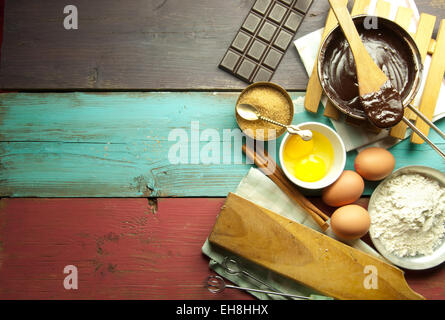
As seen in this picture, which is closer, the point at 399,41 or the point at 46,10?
the point at 399,41

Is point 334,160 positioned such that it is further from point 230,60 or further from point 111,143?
point 111,143

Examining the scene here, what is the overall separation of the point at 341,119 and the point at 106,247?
70 centimetres

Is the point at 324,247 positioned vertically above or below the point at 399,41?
below

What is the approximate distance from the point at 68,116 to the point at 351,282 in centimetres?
85

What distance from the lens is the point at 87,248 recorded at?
0.95 metres

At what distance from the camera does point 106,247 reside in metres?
0.95

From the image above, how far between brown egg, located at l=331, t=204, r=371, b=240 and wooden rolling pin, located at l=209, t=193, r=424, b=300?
1.4 inches

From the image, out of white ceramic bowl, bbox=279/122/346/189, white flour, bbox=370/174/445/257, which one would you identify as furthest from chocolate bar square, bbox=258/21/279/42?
white flour, bbox=370/174/445/257

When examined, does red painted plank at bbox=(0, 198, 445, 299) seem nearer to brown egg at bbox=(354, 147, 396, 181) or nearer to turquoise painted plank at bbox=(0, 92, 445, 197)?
turquoise painted plank at bbox=(0, 92, 445, 197)

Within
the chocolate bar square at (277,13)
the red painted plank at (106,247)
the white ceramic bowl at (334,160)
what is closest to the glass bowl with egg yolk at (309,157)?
the white ceramic bowl at (334,160)

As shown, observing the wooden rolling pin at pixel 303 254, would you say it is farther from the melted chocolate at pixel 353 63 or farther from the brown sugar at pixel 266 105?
the melted chocolate at pixel 353 63

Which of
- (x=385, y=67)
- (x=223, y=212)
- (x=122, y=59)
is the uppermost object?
(x=122, y=59)

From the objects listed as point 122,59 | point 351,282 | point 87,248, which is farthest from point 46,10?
point 351,282
